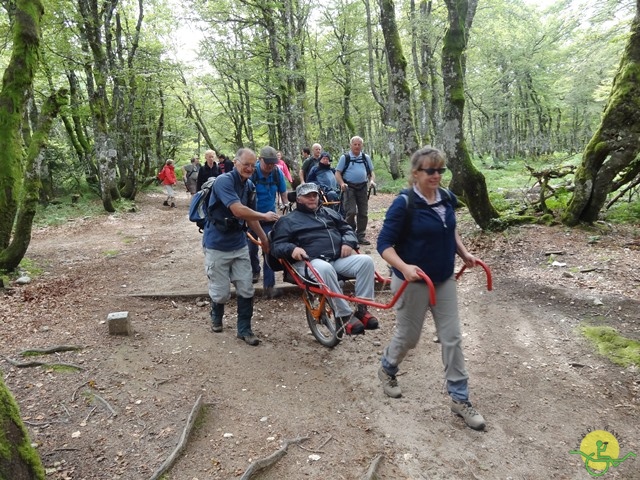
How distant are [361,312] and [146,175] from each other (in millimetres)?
23971

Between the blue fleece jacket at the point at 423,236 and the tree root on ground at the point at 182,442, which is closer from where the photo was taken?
the tree root on ground at the point at 182,442

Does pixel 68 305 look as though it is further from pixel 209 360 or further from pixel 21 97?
pixel 21 97

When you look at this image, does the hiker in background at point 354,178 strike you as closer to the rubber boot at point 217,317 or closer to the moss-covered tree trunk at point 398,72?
the rubber boot at point 217,317

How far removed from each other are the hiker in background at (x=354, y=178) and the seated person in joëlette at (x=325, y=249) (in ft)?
10.9

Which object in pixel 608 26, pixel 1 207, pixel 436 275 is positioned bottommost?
pixel 436 275

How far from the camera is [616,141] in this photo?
730 centimetres

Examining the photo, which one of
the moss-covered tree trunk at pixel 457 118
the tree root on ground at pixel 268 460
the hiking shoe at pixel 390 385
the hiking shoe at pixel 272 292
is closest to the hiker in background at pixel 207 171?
the hiking shoe at pixel 272 292

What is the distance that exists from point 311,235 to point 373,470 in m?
2.62

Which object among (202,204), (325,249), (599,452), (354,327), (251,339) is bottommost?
(599,452)

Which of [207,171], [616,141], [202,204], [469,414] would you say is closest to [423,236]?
[469,414]

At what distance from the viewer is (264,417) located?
150 inches

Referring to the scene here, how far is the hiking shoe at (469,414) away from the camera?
3.54m

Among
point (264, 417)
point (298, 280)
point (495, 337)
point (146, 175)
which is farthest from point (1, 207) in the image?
point (146, 175)

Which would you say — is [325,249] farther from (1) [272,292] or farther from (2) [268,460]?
(2) [268,460]
